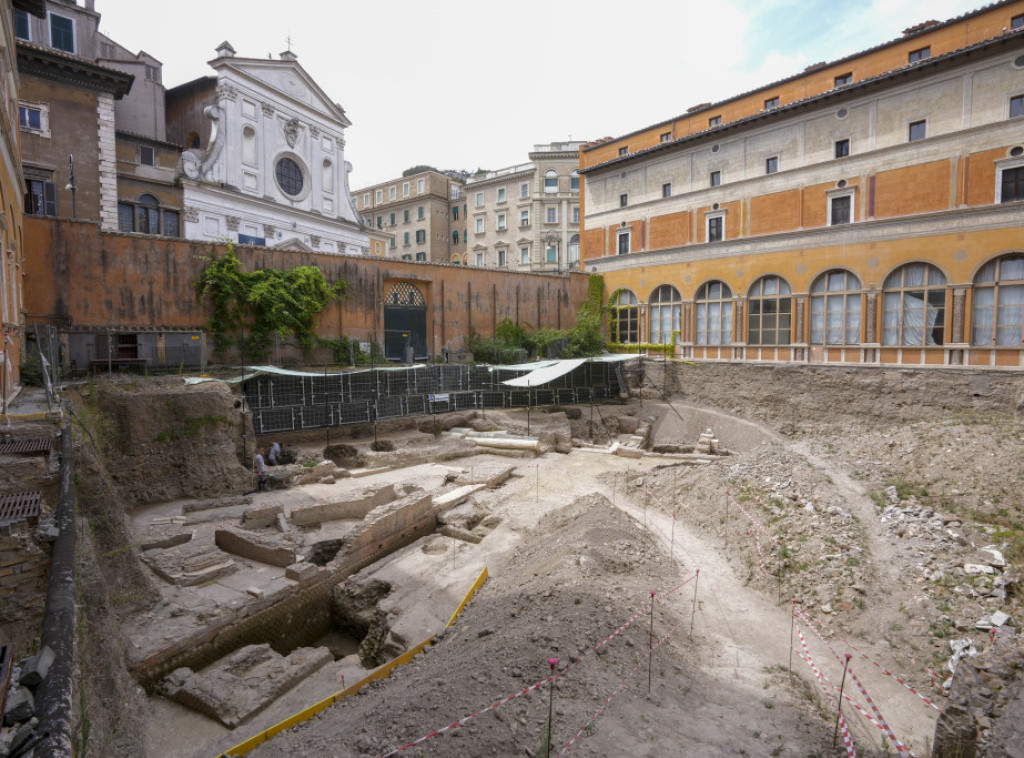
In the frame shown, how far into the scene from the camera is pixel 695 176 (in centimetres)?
2914

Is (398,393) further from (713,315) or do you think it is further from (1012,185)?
Result: (1012,185)

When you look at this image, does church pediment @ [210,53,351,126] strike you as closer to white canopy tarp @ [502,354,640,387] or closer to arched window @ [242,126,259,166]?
arched window @ [242,126,259,166]

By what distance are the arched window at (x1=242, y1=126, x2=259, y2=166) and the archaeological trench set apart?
64.2 ft

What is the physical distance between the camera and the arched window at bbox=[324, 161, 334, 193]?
36.0 m

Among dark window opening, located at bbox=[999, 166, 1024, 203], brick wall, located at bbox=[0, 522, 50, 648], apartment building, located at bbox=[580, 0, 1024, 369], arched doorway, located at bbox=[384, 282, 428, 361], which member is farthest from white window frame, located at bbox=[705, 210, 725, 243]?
brick wall, located at bbox=[0, 522, 50, 648]

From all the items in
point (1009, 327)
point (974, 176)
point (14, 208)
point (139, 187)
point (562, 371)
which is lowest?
point (562, 371)

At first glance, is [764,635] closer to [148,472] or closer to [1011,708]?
[1011,708]

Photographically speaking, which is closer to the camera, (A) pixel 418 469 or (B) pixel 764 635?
(B) pixel 764 635

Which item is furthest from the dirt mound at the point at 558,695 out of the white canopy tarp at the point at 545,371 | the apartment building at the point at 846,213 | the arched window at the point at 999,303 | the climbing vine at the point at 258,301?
the apartment building at the point at 846,213

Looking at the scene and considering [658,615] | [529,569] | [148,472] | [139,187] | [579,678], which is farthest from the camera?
[139,187]

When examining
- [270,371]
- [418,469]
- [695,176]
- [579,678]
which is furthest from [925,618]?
[695,176]

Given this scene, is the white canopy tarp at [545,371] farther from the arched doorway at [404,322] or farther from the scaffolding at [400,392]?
the arched doorway at [404,322]

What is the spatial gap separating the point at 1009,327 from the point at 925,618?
17186 mm

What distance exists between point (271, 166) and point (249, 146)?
1475 mm
